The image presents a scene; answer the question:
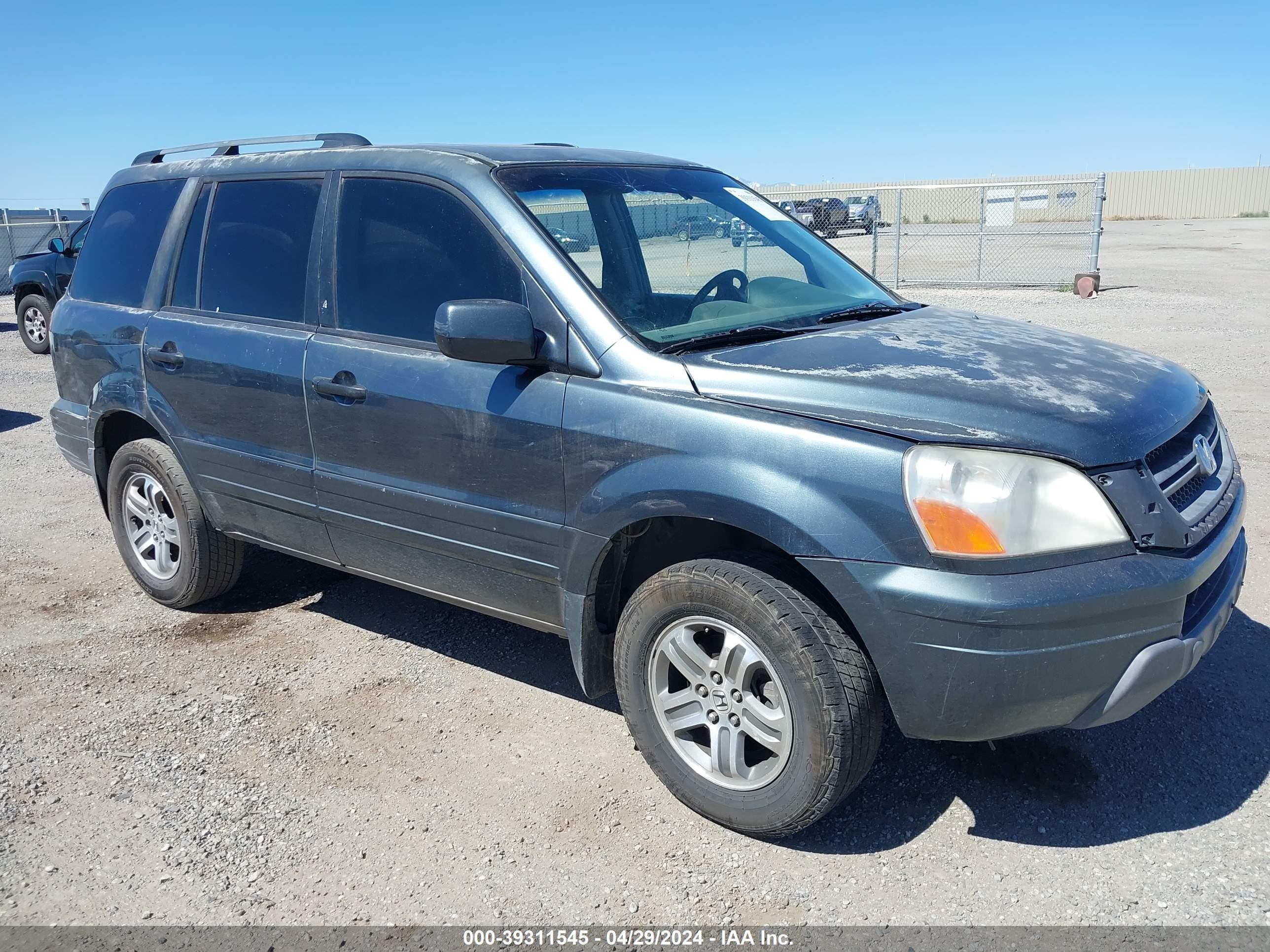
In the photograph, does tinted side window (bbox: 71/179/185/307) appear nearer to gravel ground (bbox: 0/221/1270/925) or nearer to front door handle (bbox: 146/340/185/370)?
front door handle (bbox: 146/340/185/370)

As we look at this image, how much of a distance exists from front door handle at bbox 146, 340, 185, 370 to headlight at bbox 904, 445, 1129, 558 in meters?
3.21

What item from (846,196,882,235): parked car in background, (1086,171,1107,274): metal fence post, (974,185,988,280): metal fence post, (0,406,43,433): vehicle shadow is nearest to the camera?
(0,406,43,433): vehicle shadow

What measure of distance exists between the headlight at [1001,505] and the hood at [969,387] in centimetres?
5

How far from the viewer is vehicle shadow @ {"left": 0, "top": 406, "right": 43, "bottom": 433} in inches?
377

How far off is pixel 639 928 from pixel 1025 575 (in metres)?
1.34

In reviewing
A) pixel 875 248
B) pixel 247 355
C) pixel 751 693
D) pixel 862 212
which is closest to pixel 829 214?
pixel 862 212

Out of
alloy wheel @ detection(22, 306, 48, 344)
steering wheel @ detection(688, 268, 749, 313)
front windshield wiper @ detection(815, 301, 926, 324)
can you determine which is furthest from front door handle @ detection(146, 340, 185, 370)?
alloy wheel @ detection(22, 306, 48, 344)

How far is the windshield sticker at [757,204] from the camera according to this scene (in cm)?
439

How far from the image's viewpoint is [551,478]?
3256 mm

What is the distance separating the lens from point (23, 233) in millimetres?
24125

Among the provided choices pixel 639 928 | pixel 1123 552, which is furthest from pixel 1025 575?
pixel 639 928

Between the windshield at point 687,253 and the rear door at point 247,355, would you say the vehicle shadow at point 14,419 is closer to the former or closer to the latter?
the rear door at point 247,355

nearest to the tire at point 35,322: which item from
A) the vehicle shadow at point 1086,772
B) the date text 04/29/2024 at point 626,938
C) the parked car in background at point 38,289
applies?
the parked car in background at point 38,289

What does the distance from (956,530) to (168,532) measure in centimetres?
379
